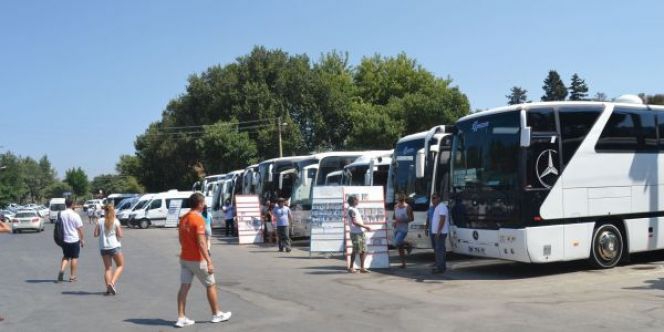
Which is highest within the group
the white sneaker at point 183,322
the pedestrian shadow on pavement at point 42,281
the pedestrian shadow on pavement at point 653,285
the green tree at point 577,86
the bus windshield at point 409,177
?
the green tree at point 577,86

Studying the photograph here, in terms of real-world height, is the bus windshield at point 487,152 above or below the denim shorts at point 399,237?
above

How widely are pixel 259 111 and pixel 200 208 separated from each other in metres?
43.6

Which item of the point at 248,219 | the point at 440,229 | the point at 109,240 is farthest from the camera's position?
the point at 248,219

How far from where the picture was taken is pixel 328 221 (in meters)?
18.8

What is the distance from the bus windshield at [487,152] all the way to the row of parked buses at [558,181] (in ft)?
0.07

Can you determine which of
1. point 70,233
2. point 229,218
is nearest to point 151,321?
point 70,233

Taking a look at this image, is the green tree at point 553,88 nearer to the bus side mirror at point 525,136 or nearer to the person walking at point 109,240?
the bus side mirror at point 525,136

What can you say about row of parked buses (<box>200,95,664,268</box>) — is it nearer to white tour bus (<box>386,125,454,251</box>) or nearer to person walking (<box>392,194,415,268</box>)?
white tour bus (<box>386,125,454,251</box>)

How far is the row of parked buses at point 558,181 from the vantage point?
529 inches

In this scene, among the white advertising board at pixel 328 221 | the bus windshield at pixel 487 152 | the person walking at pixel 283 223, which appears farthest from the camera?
the person walking at pixel 283 223

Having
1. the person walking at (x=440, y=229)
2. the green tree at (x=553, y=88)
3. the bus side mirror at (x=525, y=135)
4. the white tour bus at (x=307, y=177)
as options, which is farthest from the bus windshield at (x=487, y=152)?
the green tree at (x=553, y=88)

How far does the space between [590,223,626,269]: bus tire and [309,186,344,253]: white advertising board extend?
22.3 feet

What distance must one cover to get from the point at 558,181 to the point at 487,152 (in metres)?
1.57

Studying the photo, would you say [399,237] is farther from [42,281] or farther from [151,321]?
[42,281]
